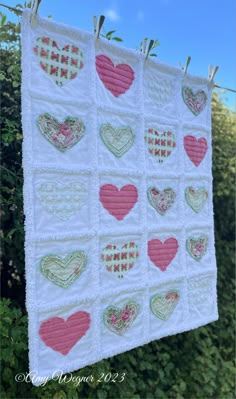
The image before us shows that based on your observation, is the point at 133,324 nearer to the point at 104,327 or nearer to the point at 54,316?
the point at 104,327

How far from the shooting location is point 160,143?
4.19ft

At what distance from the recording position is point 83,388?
127cm

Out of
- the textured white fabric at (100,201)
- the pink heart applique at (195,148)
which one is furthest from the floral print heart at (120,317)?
the pink heart applique at (195,148)

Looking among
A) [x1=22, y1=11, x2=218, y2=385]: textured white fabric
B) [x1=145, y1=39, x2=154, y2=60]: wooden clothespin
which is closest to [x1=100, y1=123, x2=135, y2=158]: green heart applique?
[x1=22, y1=11, x2=218, y2=385]: textured white fabric

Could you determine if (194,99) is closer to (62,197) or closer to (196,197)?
(196,197)

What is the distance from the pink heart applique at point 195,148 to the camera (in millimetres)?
1380

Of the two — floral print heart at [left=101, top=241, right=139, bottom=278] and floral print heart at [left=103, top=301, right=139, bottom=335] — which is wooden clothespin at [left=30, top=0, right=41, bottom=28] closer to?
floral print heart at [left=101, top=241, right=139, bottom=278]

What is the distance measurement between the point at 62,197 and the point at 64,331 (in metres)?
0.40

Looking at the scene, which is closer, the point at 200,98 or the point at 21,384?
the point at 21,384

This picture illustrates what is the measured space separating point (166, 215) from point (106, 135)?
39 cm

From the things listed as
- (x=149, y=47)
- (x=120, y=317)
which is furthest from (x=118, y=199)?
(x=149, y=47)

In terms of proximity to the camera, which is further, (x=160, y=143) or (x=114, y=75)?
(x=160, y=143)

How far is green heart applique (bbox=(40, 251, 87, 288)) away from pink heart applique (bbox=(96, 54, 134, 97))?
544 mm

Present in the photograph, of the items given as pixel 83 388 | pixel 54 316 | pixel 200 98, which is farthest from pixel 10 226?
pixel 200 98
